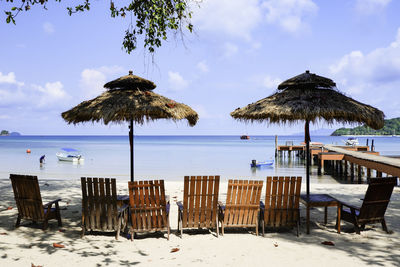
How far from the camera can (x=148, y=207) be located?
5074mm

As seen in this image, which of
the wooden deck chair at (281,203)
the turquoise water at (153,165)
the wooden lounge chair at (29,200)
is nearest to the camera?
the wooden deck chair at (281,203)

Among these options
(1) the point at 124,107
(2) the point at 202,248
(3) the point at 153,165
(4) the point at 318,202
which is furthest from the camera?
(3) the point at 153,165

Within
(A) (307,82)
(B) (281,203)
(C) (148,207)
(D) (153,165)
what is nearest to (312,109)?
(A) (307,82)

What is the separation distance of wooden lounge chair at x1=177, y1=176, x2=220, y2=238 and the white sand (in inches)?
10.4

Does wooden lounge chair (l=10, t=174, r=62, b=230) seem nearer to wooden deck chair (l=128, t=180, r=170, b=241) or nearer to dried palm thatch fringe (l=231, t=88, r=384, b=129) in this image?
wooden deck chair (l=128, t=180, r=170, b=241)

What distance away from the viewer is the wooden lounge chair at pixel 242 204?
525 centimetres

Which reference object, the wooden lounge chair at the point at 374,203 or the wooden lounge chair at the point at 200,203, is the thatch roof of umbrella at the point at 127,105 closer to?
the wooden lounge chair at the point at 200,203

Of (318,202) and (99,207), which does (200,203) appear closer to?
(99,207)

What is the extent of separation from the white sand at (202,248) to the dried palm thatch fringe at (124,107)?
2102 mm

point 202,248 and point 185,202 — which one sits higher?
point 185,202

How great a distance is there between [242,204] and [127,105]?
2.74m

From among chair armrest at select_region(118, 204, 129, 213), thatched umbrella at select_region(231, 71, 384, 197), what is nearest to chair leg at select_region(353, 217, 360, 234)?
thatched umbrella at select_region(231, 71, 384, 197)

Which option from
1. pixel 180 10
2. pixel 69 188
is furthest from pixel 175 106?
pixel 69 188

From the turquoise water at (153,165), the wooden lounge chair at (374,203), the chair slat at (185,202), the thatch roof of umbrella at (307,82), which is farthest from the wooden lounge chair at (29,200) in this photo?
the turquoise water at (153,165)
